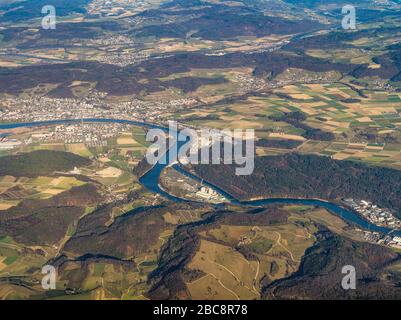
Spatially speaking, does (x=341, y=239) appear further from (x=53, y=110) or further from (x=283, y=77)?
(x=283, y=77)

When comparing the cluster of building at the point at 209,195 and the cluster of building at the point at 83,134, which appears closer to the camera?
the cluster of building at the point at 209,195

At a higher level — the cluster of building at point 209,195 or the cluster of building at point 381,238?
the cluster of building at point 381,238

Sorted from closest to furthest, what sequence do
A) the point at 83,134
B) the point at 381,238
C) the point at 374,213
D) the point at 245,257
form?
the point at 245,257
the point at 381,238
the point at 374,213
the point at 83,134

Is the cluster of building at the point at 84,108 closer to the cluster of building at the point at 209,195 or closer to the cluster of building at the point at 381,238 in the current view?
the cluster of building at the point at 209,195

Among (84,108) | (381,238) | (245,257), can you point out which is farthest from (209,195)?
(84,108)

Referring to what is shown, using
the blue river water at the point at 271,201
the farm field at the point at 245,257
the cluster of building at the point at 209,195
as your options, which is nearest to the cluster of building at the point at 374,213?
the blue river water at the point at 271,201

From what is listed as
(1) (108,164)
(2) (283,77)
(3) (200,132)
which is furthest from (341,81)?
(1) (108,164)

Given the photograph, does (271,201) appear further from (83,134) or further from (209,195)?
(83,134)

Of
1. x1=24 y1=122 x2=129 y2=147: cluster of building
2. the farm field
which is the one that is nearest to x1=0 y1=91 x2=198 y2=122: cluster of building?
x1=24 y1=122 x2=129 y2=147: cluster of building
